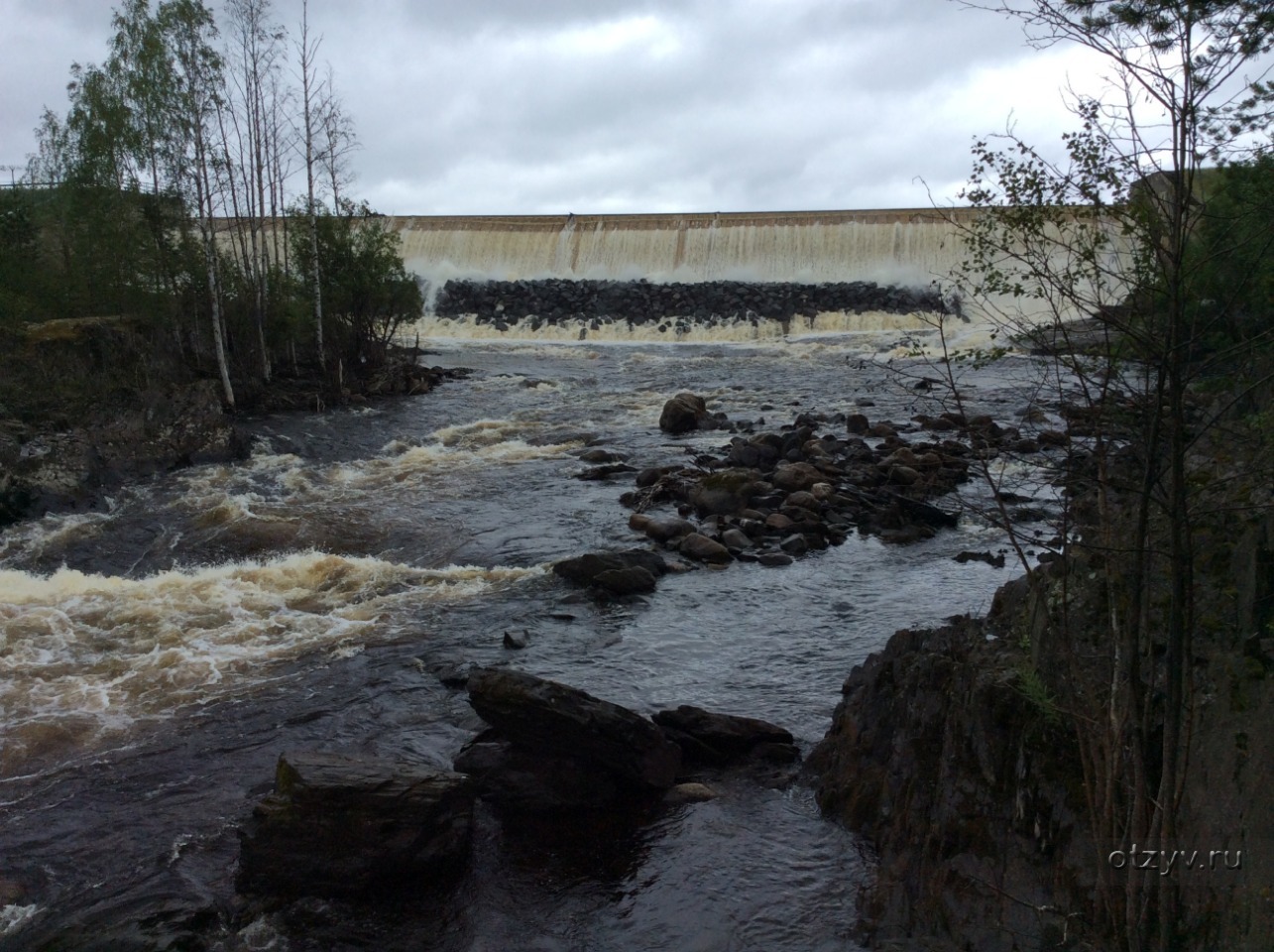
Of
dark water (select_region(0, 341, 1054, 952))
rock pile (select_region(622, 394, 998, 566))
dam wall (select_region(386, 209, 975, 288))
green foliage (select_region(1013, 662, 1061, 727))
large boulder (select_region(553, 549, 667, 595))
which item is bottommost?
dark water (select_region(0, 341, 1054, 952))

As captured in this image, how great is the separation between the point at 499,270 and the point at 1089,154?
43568 millimetres

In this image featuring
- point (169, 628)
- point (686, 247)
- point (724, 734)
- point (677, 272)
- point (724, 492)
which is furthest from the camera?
point (686, 247)

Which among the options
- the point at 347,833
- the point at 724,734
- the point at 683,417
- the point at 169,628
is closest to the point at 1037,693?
the point at 724,734

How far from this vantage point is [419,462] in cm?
1900

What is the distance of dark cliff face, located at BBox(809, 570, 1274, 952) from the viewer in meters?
3.85

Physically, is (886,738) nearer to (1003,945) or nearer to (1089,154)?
(1003,945)

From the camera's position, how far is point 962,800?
5434 mm

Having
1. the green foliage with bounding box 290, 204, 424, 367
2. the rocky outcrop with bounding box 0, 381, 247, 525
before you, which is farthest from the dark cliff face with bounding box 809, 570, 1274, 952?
the green foliage with bounding box 290, 204, 424, 367

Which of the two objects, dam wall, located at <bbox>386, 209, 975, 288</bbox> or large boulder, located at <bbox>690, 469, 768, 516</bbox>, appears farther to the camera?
dam wall, located at <bbox>386, 209, 975, 288</bbox>

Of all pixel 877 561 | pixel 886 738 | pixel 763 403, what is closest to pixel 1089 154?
pixel 886 738

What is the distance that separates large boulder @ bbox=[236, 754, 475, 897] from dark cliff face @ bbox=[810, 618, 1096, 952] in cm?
258

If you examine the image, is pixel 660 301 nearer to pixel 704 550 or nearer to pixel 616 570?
pixel 704 550
